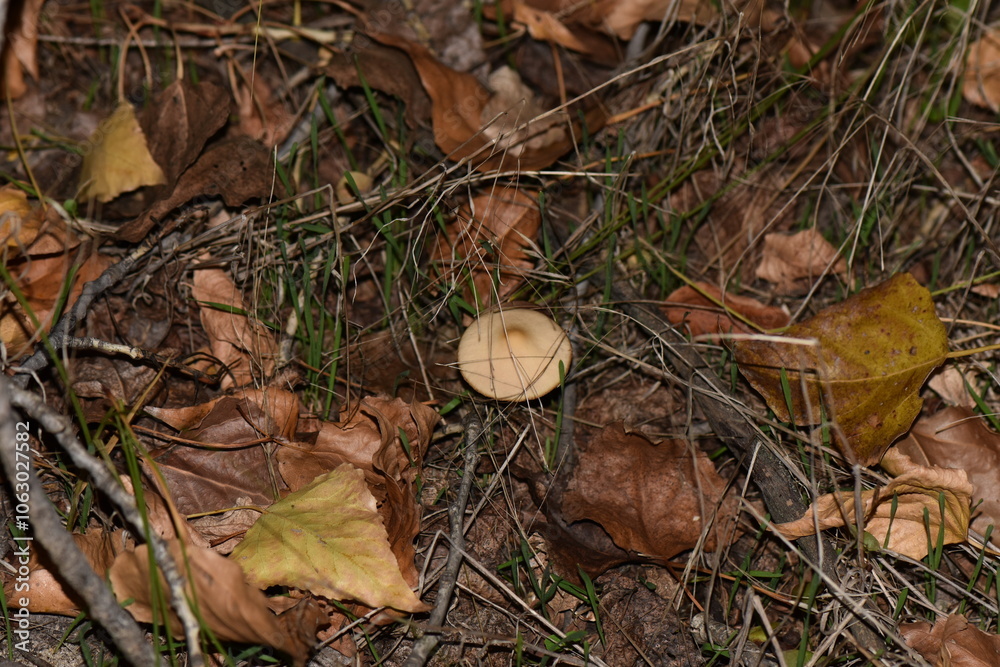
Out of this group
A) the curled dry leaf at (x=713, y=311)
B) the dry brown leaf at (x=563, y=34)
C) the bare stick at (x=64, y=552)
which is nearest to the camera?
the bare stick at (x=64, y=552)

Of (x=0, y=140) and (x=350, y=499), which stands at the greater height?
(x=0, y=140)

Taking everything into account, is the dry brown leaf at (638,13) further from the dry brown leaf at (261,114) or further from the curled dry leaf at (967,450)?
the curled dry leaf at (967,450)

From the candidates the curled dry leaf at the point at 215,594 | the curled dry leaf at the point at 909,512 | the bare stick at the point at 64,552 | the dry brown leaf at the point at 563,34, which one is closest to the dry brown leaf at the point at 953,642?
the curled dry leaf at the point at 909,512

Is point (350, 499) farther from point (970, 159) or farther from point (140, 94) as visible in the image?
point (970, 159)

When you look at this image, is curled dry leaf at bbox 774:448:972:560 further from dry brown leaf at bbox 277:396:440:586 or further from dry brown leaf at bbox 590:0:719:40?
dry brown leaf at bbox 590:0:719:40

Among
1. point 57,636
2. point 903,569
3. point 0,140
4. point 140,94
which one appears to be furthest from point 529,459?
point 0,140

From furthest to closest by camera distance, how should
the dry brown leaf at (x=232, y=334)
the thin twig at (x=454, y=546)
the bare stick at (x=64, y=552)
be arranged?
1. the dry brown leaf at (x=232, y=334)
2. the thin twig at (x=454, y=546)
3. the bare stick at (x=64, y=552)
